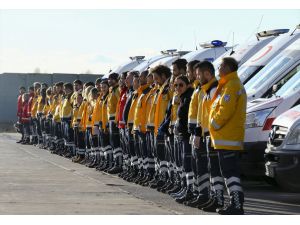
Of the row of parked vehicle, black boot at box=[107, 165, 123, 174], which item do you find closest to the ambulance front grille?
the row of parked vehicle

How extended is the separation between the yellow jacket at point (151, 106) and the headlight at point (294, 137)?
3157 millimetres

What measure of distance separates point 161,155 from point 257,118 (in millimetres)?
1592

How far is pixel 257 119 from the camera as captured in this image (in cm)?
1463

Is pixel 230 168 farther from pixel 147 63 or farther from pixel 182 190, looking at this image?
pixel 147 63

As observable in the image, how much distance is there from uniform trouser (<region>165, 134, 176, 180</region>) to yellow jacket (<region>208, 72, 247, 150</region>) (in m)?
2.70

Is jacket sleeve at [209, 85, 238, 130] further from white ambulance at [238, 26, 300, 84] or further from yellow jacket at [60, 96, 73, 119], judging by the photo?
yellow jacket at [60, 96, 73, 119]

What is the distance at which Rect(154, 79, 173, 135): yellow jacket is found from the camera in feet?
48.2

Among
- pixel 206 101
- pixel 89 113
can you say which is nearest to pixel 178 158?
pixel 206 101

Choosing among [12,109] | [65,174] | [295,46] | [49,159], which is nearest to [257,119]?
[295,46]

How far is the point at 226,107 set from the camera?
37.7 feet

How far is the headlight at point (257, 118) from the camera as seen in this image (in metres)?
14.6

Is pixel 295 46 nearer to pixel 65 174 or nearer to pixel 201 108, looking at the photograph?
pixel 201 108

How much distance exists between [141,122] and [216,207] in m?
4.19

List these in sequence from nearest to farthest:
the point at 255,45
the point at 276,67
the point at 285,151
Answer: the point at 285,151, the point at 276,67, the point at 255,45
